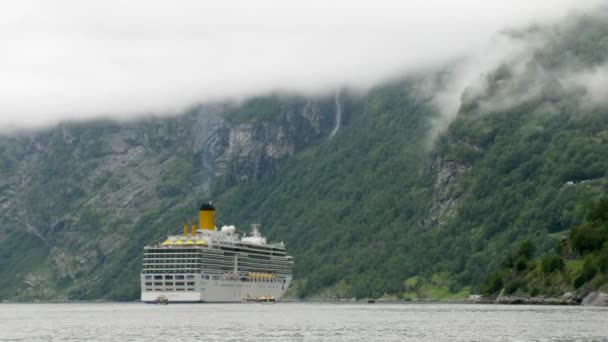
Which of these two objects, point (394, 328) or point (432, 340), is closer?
Result: point (432, 340)

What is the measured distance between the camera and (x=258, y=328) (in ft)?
631

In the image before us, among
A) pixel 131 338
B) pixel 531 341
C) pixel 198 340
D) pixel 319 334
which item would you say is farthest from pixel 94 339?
pixel 531 341

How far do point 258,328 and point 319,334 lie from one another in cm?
2330

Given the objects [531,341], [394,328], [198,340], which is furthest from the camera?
[394,328]

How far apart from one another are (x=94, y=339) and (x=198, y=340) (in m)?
14.9

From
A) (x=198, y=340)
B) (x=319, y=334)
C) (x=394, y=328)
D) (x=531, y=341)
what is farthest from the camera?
(x=394, y=328)

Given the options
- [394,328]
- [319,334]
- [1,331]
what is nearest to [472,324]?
[394,328]

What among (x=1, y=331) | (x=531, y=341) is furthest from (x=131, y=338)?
(x=531, y=341)

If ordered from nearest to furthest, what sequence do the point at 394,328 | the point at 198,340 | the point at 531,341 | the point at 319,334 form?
the point at 531,341, the point at 198,340, the point at 319,334, the point at 394,328

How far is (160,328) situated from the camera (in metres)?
196

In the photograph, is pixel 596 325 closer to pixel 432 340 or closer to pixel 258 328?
pixel 432 340

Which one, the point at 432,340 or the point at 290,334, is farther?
the point at 290,334

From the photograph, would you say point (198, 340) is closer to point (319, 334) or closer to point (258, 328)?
point (319, 334)

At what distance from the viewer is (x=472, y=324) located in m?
191
